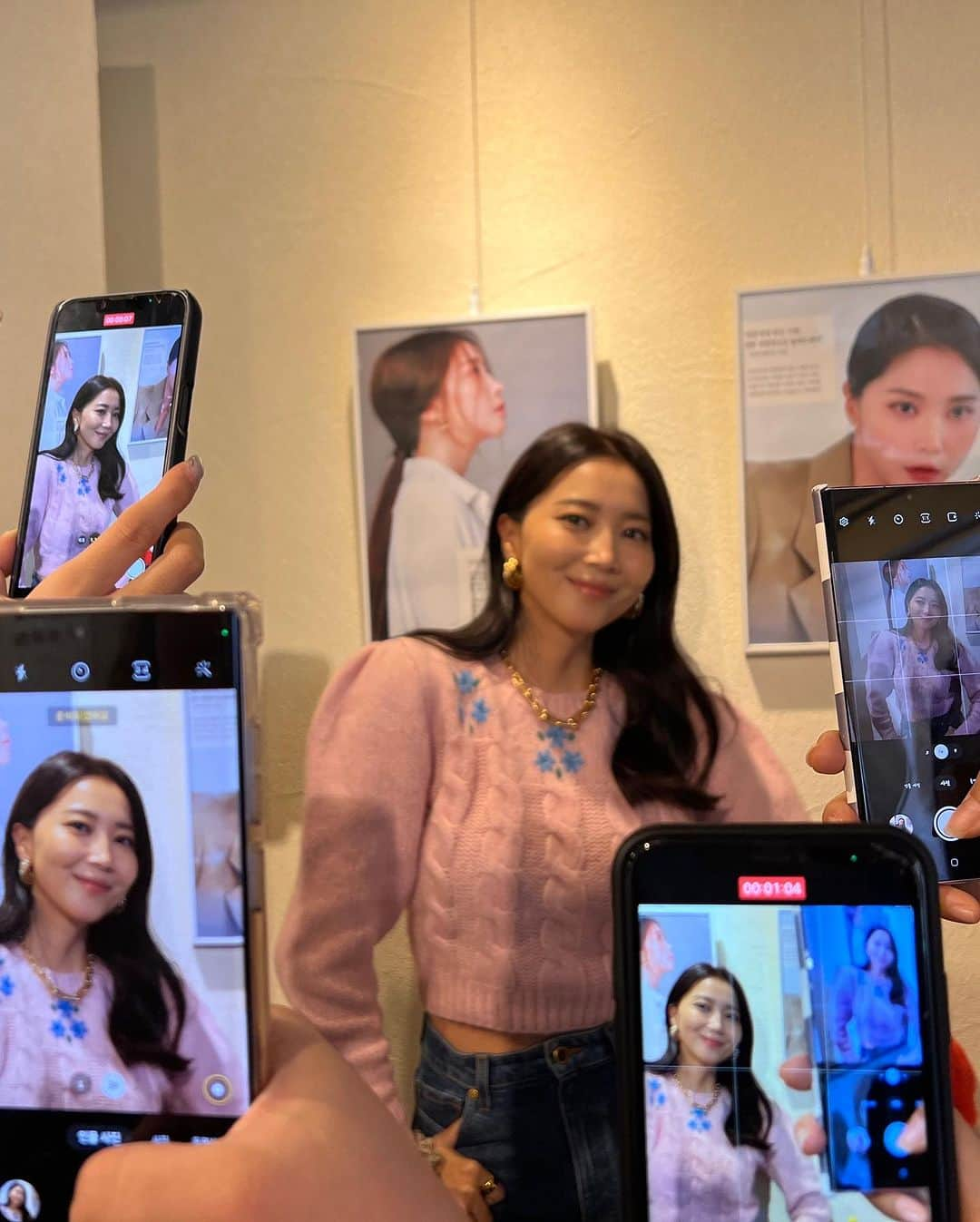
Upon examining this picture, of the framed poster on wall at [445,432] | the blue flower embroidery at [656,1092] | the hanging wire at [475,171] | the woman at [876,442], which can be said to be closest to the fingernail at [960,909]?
the blue flower embroidery at [656,1092]

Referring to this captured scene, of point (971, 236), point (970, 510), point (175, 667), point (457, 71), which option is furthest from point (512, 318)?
point (175, 667)

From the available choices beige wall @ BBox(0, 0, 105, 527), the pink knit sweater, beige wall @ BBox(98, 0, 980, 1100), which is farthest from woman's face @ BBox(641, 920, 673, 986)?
beige wall @ BBox(98, 0, 980, 1100)

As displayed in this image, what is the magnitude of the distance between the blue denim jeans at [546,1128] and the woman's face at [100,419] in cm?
68

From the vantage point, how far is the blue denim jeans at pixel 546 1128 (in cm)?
103

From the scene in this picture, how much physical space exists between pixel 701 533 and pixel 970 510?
861 mm

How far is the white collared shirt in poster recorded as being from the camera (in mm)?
1463

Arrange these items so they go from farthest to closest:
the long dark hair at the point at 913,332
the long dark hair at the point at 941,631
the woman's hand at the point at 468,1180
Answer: the long dark hair at the point at 913,332 < the woman's hand at the point at 468,1180 < the long dark hair at the point at 941,631

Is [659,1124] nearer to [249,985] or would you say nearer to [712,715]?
[249,985]

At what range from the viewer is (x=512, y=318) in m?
1.44

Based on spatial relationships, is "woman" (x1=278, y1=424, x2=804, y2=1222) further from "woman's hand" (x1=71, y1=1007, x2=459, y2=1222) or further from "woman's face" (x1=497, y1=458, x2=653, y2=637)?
"woman's hand" (x1=71, y1=1007, x2=459, y2=1222)

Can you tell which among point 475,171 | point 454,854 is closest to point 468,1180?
point 454,854

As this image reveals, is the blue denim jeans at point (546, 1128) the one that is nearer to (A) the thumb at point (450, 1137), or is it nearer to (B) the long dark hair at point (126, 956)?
(A) the thumb at point (450, 1137)

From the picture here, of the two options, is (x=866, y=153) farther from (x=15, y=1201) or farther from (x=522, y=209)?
(x=15, y=1201)

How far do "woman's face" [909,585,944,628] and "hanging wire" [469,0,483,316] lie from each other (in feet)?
3.25
